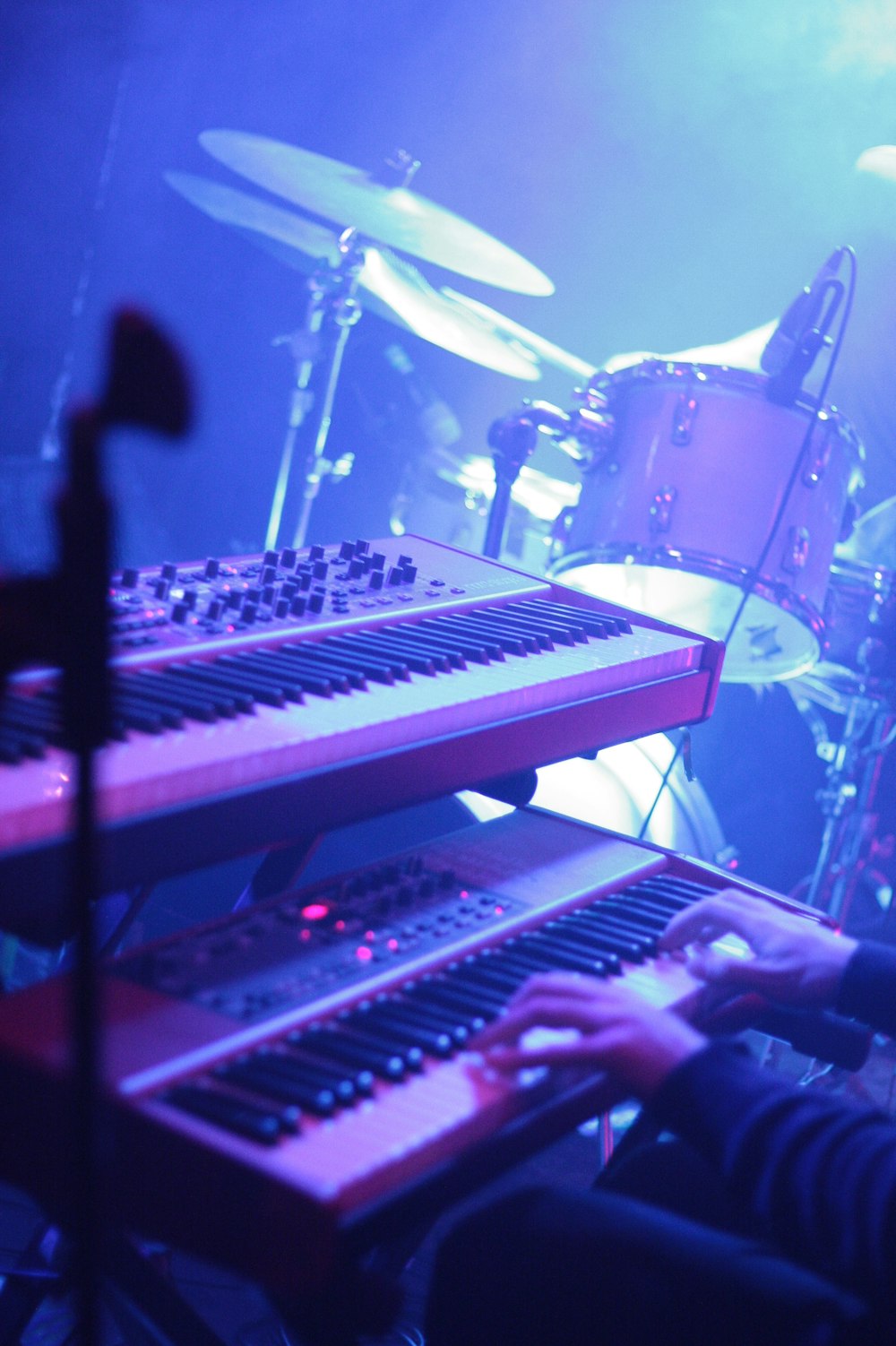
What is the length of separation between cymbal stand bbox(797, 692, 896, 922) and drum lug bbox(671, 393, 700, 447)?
42.9 inches

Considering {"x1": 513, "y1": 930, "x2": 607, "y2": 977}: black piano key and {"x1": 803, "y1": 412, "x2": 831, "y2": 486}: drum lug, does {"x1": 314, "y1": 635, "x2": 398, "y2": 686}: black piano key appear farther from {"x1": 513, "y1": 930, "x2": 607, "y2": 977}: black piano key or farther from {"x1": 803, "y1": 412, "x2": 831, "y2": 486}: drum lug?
{"x1": 803, "y1": 412, "x2": 831, "y2": 486}: drum lug

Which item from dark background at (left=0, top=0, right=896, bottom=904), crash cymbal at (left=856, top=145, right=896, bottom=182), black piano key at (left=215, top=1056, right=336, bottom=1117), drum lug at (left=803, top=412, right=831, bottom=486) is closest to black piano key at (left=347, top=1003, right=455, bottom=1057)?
black piano key at (left=215, top=1056, right=336, bottom=1117)

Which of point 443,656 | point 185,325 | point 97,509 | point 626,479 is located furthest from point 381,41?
point 97,509

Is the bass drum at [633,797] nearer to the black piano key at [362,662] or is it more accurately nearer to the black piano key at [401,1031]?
the black piano key at [362,662]

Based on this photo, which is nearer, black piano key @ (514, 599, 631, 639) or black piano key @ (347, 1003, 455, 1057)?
black piano key @ (347, 1003, 455, 1057)

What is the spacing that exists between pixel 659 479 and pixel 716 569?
0.30m

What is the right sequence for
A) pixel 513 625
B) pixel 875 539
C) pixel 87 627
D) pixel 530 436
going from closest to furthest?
pixel 87 627
pixel 513 625
pixel 530 436
pixel 875 539

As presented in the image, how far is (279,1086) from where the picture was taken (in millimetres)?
1151

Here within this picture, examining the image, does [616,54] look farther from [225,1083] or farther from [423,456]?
[225,1083]

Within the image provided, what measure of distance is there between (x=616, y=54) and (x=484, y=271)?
1.69m

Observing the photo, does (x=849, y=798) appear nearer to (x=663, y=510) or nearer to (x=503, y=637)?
(x=663, y=510)

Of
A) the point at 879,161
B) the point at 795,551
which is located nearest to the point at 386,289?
the point at 795,551

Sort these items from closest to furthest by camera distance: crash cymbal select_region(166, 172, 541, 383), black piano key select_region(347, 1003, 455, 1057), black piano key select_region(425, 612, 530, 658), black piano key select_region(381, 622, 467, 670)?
1. black piano key select_region(347, 1003, 455, 1057)
2. black piano key select_region(381, 622, 467, 670)
3. black piano key select_region(425, 612, 530, 658)
4. crash cymbal select_region(166, 172, 541, 383)

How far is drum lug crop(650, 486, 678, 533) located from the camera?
3553mm
